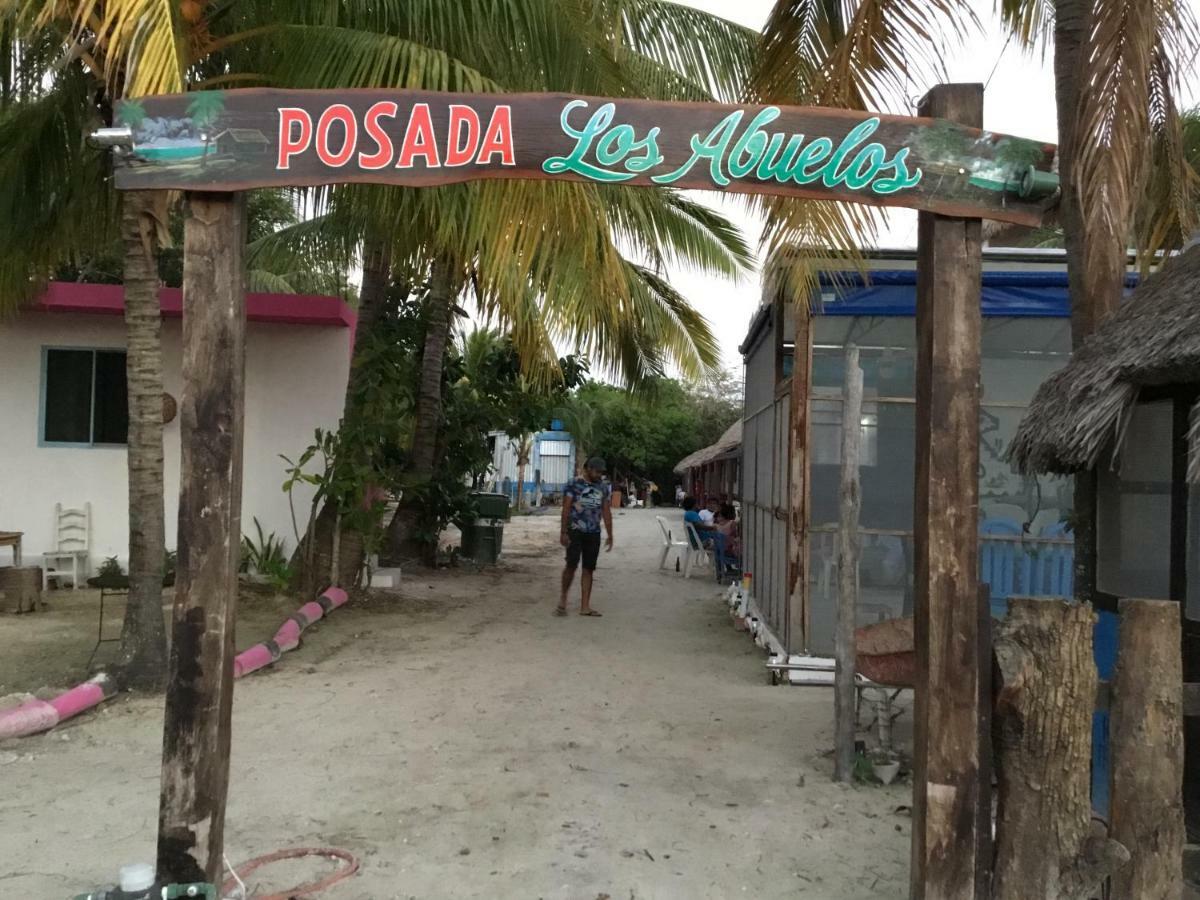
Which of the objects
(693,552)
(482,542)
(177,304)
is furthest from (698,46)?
(693,552)

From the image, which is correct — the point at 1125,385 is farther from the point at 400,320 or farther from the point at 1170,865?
the point at 400,320

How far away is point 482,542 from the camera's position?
15.5m

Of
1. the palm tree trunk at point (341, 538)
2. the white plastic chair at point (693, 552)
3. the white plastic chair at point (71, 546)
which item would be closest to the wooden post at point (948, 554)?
the palm tree trunk at point (341, 538)

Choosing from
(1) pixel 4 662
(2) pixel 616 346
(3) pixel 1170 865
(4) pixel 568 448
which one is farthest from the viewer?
(4) pixel 568 448

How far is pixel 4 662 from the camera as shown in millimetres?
7648

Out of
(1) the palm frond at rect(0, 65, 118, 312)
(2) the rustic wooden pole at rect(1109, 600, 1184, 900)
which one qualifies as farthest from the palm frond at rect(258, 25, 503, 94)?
(2) the rustic wooden pole at rect(1109, 600, 1184, 900)

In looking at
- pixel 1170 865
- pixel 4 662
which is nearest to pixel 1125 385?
pixel 1170 865

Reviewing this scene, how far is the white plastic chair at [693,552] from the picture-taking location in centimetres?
1551

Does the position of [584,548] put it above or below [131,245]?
below

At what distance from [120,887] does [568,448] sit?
4257cm

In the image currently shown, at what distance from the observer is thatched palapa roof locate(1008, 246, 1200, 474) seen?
14.2ft

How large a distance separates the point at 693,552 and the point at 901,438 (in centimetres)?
888

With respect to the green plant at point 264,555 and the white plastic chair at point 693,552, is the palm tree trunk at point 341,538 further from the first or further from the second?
the white plastic chair at point 693,552

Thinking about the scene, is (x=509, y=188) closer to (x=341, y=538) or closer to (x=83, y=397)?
(x=341, y=538)
